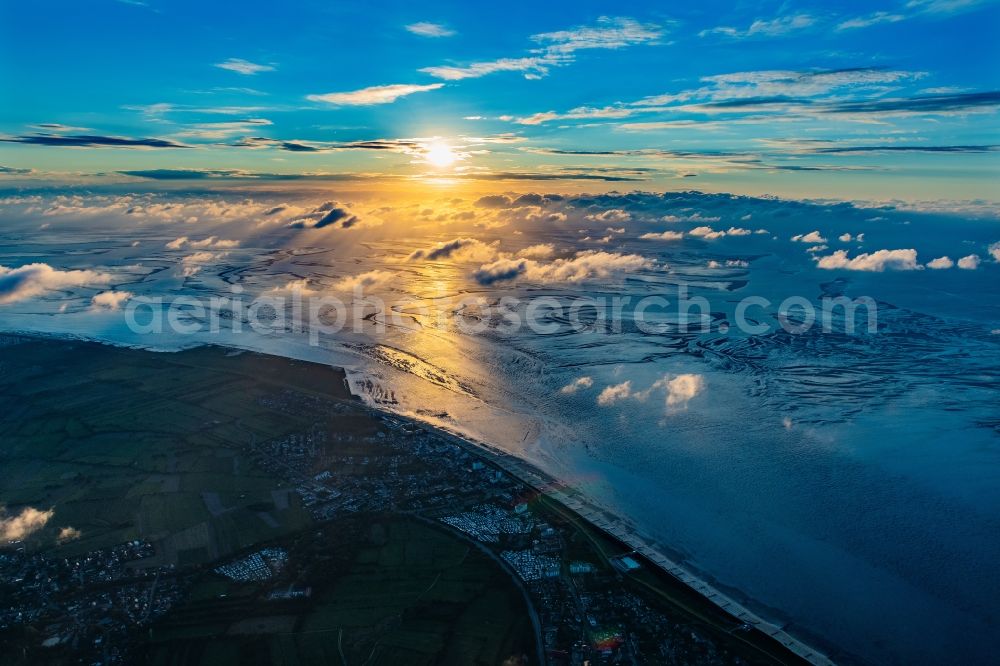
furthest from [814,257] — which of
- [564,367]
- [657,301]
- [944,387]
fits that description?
[564,367]

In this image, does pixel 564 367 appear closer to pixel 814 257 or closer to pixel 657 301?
pixel 657 301

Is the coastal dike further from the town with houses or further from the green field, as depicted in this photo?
the green field

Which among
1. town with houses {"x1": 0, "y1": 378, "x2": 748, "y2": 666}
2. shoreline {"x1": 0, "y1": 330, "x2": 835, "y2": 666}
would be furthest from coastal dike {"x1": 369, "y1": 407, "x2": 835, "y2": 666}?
town with houses {"x1": 0, "y1": 378, "x2": 748, "y2": 666}

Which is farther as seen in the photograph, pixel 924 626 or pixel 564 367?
pixel 564 367

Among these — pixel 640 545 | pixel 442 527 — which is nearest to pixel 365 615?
pixel 442 527

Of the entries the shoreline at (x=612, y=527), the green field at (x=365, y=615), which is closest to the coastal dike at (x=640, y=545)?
the shoreline at (x=612, y=527)

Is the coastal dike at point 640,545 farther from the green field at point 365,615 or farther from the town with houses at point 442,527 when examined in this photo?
Result: the green field at point 365,615

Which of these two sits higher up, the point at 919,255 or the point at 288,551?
the point at 919,255

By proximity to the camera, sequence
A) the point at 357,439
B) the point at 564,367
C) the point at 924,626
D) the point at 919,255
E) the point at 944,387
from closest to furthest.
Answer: the point at 924,626 < the point at 357,439 < the point at 944,387 < the point at 564,367 < the point at 919,255

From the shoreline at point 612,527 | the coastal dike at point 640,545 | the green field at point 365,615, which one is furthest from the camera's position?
the shoreline at point 612,527
